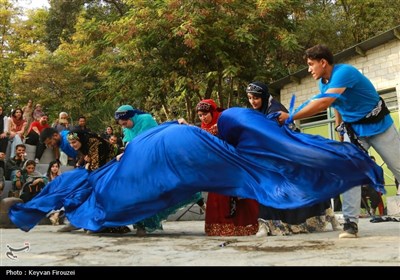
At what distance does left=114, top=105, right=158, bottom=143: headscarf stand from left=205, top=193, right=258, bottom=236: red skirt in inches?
46.6

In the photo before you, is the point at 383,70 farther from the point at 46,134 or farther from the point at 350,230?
the point at 350,230

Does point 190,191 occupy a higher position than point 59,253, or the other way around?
point 190,191

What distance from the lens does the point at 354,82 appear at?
4.23m

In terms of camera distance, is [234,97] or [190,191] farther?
[234,97]

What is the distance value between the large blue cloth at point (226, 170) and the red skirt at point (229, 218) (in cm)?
65

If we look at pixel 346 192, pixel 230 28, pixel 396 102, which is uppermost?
pixel 230 28

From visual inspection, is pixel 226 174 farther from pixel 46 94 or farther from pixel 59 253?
pixel 46 94

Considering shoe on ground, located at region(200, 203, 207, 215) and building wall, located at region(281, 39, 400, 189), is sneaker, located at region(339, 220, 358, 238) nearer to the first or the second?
shoe on ground, located at region(200, 203, 207, 215)

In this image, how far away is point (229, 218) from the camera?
5.33 m

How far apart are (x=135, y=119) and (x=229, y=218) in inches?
64.1

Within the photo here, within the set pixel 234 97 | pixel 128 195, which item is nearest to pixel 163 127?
pixel 128 195

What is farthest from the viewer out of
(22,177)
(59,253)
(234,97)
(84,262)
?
(234,97)
